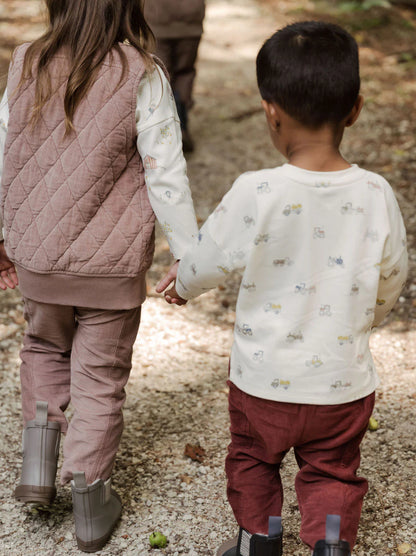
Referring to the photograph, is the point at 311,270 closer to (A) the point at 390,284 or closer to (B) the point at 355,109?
(A) the point at 390,284

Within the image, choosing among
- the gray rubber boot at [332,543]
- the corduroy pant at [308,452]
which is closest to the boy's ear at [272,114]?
the corduroy pant at [308,452]

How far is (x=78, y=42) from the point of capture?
218 cm

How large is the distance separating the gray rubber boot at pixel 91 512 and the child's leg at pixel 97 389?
26mm

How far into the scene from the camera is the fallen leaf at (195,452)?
9.41 ft

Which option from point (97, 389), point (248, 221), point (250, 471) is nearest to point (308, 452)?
point (250, 471)

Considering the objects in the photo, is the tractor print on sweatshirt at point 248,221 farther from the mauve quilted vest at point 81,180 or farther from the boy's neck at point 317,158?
the mauve quilted vest at point 81,180

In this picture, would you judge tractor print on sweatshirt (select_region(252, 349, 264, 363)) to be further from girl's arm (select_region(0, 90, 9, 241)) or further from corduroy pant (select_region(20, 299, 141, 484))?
girl's arm (select_region(0, 90, 9, 241))

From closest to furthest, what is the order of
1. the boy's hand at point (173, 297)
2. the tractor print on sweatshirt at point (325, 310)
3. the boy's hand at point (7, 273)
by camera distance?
the tractor print on sweatshirt at point (325, 310) → the boy's hand at point (173, 297) → the boy's hand at point (7, 273)

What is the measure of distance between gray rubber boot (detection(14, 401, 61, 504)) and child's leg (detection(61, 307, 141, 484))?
107 millimetres

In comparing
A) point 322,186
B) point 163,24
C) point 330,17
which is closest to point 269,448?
point 322,186

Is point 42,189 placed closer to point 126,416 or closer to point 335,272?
point 335,272

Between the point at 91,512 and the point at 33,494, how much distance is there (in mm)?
204

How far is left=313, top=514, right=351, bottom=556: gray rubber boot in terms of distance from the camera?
189 cm

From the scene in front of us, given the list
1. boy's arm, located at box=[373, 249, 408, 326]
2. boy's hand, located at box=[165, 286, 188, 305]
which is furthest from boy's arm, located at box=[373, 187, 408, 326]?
boy's hand, located at box=[165, 286, 188, 305]
